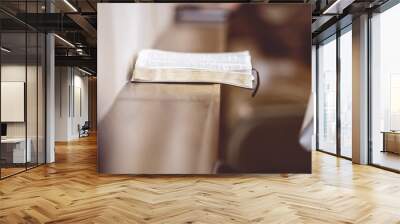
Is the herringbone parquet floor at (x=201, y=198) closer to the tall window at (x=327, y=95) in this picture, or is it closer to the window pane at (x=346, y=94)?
the window pane at (x=346, y=94)

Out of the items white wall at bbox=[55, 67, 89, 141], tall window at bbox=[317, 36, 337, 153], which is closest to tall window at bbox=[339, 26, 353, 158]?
tall window at bbox=[317, 36, 337, 153]

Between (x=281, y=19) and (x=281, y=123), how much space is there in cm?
157

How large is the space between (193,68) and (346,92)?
4329 millimetres

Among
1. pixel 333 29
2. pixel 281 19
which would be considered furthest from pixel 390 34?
pixel 281 19

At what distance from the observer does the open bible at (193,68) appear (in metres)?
5.39

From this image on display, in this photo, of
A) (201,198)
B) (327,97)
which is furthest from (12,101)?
(327,97)

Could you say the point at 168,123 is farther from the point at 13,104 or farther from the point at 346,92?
the point at 346,92

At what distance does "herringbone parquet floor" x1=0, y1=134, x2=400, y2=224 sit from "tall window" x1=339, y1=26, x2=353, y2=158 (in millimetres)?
1913

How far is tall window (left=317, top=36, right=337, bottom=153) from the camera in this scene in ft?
29.3

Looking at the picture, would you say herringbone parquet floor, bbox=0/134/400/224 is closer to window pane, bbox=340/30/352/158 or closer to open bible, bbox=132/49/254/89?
open bible, bbox=132/49/254/89

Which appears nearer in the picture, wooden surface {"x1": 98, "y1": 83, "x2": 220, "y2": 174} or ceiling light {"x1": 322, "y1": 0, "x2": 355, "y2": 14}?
wooden surface {"x1": 98, "y1": 83, "x2": 220, "y2": 174}

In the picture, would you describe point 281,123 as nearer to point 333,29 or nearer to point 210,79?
point 210,79

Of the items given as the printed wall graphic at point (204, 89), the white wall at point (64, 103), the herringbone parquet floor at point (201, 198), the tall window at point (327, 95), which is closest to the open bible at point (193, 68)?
the printed wall graphic at point (204, 89)

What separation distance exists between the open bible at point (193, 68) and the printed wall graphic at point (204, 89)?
1 cm
